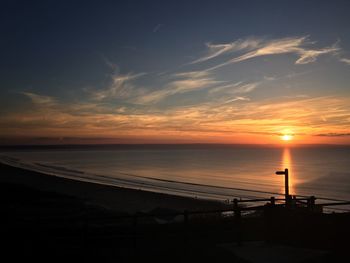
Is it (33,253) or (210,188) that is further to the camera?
(210,188)

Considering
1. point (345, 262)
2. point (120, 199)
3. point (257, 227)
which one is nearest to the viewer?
point (345, 262)

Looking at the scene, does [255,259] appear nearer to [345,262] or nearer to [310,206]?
[345,262]

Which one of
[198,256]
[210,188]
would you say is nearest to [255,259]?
[198,256]

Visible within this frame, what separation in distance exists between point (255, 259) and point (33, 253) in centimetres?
653

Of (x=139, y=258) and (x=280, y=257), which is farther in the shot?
(x=139, y=258)

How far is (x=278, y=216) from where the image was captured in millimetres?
11609

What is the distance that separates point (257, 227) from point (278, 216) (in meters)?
1.84

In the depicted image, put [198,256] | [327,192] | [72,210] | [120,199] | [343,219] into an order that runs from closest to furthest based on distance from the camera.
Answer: [198,256], [343,219], [72,210], [120,199], [327,192]

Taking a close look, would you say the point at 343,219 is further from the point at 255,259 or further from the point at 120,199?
the point at 120,199

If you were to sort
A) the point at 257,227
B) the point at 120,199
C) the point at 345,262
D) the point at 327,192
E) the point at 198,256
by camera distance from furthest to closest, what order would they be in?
1. the point at 327,192
2. the point at 120,199
3. the point at 257,227
4. the point at 198,256
5. the point at 345,262

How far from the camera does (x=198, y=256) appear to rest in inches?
405

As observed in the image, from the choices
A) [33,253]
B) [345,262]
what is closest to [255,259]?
[345,262]

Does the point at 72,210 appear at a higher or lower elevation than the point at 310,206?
lower

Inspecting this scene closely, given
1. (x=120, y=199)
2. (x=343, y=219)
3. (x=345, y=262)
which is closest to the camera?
(x=345, y=262)
